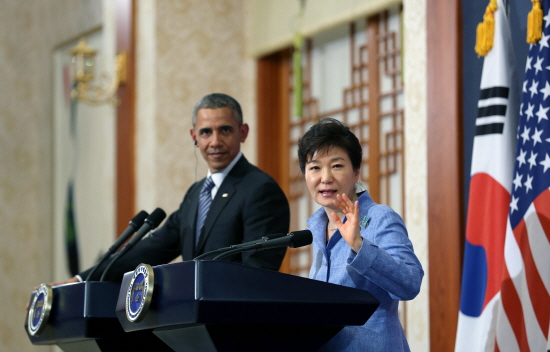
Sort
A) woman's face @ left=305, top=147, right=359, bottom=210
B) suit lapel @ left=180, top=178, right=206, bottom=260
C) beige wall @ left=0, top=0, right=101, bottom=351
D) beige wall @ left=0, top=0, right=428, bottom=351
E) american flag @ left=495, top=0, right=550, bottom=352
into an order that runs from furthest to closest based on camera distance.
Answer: beige wall @ left=0, top=0, right=101, bottom=351 < beige wall @ left=0, top=0, right=428, bottom=351 < suit lapel @ left=180, top=178, right=206, bottom=260 < american flag @ left=495, top=0, right=550, bottom=352 < woman's face @ left=305, top=147, right=359, bottom=210

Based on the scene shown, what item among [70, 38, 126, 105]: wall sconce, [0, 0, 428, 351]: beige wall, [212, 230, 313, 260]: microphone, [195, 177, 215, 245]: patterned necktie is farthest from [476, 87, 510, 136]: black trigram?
[70, 38, 126, 105]: wall sconce

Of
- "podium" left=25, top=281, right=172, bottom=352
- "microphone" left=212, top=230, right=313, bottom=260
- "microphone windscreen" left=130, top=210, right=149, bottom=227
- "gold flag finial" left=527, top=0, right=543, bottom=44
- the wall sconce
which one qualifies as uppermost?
the wall sconce

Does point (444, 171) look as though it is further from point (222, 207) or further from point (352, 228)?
point (352, 228)

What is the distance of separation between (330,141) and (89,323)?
94 centimetres

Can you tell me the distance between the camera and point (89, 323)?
2.38m

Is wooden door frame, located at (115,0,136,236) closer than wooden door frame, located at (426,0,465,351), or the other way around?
wooden door frame, located at (426,0,465,351)

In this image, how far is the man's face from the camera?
298 cm

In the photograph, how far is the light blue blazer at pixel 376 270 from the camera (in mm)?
1848

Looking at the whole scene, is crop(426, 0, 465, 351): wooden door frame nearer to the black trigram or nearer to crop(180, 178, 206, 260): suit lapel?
the black trigram

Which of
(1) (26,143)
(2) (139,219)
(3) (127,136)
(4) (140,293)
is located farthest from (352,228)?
(1) (26,143)

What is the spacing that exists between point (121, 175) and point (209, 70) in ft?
3.36

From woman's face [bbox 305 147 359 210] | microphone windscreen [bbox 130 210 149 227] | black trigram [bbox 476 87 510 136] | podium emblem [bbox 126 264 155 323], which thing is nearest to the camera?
podium emblem [bbox 126 264 155 323]

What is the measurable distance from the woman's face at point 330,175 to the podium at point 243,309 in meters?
0.33

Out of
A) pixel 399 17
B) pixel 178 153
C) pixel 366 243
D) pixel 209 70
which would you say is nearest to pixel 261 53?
pixel 209 70
